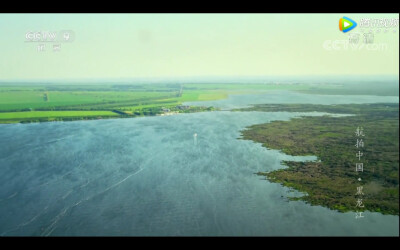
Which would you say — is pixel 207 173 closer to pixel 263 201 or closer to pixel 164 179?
pixel 164 179

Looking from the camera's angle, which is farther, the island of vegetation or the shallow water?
the shallow water

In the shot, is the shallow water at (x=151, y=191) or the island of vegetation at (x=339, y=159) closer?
the island of vegetation at (x=339, y=159)

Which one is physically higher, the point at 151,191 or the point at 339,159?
the point at 339,159

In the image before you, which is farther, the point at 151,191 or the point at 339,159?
the point at 339,159
